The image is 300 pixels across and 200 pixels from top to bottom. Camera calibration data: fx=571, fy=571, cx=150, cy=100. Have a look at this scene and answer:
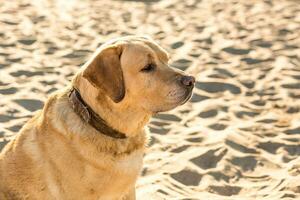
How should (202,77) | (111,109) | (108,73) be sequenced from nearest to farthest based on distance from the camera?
1. (108,73)
2. (111,109)
3. (202,77)

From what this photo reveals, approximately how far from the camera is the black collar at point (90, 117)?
3648 millimetres

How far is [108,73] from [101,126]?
1.20 feet

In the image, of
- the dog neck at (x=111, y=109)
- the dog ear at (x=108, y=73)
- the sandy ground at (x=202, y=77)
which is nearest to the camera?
the dog ear at (x=108, y=73)

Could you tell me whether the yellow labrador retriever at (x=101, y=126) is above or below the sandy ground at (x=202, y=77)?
above

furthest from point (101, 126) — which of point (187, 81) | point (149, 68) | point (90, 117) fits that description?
point (187, 81)

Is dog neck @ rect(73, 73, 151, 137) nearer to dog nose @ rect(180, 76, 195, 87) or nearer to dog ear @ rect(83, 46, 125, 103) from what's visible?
dog ear @ rect(83, 46, 125, 103)

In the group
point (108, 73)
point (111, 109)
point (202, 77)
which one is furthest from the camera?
point (202, 77)

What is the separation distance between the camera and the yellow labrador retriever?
3.61m

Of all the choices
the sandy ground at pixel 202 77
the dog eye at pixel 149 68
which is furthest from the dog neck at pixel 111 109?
the sandy ground at pixel 202 77

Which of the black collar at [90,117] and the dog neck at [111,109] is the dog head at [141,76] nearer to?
the dog neck at [111,109]

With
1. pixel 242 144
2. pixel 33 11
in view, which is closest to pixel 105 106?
pixel 242 144

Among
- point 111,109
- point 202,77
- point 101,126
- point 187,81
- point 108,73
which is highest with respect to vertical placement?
point 108,73

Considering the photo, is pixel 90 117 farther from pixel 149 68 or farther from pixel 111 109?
pixel 149 68

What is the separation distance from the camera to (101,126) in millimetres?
3658
